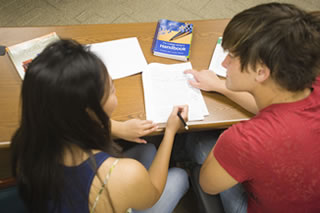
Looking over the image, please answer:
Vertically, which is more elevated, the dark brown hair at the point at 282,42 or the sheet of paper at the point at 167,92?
the dark brown hair at the point at 282,42

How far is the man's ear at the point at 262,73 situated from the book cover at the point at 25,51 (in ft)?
2.95

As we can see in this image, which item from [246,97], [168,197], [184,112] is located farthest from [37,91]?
[246,97]

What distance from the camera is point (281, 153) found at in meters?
0.67

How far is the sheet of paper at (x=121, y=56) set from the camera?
1.09m

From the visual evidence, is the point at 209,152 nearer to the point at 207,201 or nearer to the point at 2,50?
the point at 207,201

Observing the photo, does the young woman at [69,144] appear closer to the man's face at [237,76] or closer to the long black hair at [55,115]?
the long black hair at [55,115]

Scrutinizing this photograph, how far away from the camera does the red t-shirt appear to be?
2.21 ft

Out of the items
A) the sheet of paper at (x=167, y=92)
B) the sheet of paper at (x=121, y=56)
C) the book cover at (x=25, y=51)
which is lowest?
the sheet of paper at (x=167, y=92)

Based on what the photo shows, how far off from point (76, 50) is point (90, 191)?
0.38 m

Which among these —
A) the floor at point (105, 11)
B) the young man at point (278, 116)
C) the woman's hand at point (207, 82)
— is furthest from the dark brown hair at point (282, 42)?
the floor at point (105, 11)

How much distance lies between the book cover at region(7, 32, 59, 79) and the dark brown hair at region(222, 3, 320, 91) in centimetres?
86

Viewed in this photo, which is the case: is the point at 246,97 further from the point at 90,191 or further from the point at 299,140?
the point at 90,191

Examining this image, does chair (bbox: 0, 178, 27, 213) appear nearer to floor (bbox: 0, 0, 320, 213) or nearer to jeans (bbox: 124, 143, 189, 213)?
jeans (bbox: 124, 143, 189, 213)

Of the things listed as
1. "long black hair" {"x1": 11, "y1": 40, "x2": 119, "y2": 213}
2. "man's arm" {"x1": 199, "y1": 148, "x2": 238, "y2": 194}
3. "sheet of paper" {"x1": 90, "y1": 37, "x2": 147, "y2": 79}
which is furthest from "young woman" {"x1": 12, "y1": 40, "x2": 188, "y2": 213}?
"sheet of paper" {"x1": 90, "y1": 37, "x2": 147, "y2": 79}
